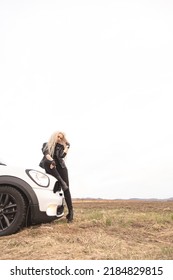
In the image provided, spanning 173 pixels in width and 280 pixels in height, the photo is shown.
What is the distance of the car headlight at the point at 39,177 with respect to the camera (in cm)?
632

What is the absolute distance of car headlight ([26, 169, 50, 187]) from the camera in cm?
632


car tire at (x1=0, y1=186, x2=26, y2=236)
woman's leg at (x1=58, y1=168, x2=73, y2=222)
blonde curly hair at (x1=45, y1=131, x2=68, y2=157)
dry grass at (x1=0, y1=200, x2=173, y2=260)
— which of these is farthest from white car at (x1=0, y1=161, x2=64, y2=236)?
blonde curly hair at (x1=45, y1=131, x2=68, y2=157)

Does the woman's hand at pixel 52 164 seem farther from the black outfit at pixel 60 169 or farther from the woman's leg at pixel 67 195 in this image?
the woman's leg at pixel 67 195

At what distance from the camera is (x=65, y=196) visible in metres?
7.07

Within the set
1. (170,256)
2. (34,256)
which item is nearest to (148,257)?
(170,256)

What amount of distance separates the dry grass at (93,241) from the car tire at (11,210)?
153mm

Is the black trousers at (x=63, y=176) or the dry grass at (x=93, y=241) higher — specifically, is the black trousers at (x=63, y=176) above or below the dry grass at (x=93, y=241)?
above

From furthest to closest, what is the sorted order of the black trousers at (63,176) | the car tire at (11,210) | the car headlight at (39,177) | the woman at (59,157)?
the woman at (59,157) < the black trousers at (63,176) < the car headlight at (39,177) < the car tire at (11,210)

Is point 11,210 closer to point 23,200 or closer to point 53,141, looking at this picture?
point 23,200

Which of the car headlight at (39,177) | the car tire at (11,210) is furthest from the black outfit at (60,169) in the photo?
the car tire at (11,210)

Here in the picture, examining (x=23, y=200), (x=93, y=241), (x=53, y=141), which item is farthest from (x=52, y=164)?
(x=93, y=241)

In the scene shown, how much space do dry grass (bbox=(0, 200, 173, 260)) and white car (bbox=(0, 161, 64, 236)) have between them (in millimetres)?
168

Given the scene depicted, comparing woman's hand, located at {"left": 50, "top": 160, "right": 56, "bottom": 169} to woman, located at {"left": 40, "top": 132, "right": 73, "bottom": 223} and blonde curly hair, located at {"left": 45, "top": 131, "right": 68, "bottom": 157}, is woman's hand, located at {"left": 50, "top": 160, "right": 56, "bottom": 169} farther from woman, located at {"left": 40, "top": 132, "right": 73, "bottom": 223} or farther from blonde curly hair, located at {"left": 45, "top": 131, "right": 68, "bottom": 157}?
blonde curly hair, located at {"left": 45, "top": 131, "right": 68, "bottom": 157}

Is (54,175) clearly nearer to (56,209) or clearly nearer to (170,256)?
(56,209)
